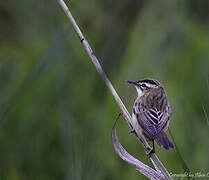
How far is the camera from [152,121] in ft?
15.0

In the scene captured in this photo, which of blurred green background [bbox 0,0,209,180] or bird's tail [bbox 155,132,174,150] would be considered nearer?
blurred green background [bbox 0,0,209,180]

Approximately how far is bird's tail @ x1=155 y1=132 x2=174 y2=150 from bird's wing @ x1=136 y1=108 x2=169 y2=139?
7 cm

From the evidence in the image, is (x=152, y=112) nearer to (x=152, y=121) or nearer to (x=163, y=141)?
(x=152, y=121)

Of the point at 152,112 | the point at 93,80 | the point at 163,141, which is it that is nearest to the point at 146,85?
the point at 152,112

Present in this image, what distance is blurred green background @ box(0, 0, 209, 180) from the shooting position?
3688 mm

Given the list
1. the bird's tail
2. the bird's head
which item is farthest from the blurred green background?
the bird's tail

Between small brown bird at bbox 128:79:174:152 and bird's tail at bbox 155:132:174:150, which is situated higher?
small brown bird at bbox 128:79:174:152

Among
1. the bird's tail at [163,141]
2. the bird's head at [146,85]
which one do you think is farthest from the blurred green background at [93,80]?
the bird's tail at [163,141]

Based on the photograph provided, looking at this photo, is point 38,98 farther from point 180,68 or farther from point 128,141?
point 180,68

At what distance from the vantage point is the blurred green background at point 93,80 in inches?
145

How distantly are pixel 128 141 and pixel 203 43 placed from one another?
187 cm

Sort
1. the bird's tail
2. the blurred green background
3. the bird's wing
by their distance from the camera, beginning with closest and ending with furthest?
the blurred green background → the bird's tail → the bird's wing

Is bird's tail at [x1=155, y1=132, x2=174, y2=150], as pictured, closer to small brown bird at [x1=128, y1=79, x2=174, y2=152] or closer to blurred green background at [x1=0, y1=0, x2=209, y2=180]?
small brown bird at [x1=128, y1=79, x2=174, y2=152]

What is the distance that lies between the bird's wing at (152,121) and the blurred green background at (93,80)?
1.11 feet
